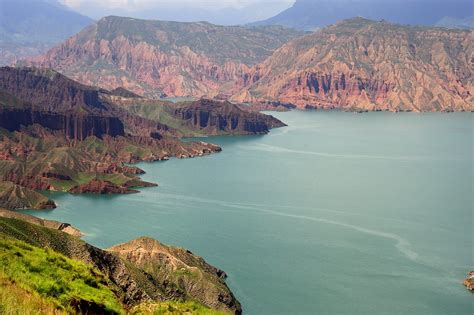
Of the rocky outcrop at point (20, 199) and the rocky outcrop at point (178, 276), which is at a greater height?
the rocky outcrop at point (178, 276)

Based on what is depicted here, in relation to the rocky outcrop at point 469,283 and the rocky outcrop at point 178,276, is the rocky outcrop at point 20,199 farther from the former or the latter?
the rocky outcrop at point 469,283

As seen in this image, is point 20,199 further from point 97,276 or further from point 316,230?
point 97,276

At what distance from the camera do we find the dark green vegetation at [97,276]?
2919 centimetres

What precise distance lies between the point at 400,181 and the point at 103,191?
7915 cm

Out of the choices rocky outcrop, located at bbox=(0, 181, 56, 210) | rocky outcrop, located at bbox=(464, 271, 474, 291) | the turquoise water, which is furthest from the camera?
rocky outcrop, located at bbox=(0, 181, 56, 210)

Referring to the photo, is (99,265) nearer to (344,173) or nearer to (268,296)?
(268,296)

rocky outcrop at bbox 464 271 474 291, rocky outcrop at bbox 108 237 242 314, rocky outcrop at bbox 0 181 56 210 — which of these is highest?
rocky outcrop at bbox 108 237 242 314

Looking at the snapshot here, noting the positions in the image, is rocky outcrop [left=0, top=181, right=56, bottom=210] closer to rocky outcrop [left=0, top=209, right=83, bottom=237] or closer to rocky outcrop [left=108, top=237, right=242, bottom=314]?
rocky outcrop [left=0, top=209, right=83, bottom=237]

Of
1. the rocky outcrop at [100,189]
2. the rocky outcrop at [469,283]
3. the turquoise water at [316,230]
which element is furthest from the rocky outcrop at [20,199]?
the rocky outcrop at [469,283]

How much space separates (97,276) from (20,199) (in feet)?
390

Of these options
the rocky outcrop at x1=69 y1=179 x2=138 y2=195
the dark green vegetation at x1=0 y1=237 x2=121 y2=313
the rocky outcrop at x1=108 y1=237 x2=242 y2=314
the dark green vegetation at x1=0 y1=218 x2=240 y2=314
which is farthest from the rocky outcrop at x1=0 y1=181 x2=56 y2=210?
the dark green vegetation at x1=0 y1=237 x2=121 y2=313

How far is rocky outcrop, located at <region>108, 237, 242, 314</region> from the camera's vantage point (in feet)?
264

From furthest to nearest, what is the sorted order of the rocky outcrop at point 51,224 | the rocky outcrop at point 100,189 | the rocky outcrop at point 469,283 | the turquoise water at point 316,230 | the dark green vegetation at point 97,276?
the rocky outcrop at point 100,189, the rocky outcrop at point 51,224, the rocky outcrop at point 469,283, the turquoise water at point 316,230, the dark green vegetation at point 97,276

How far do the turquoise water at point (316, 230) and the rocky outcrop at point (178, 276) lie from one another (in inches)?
193
